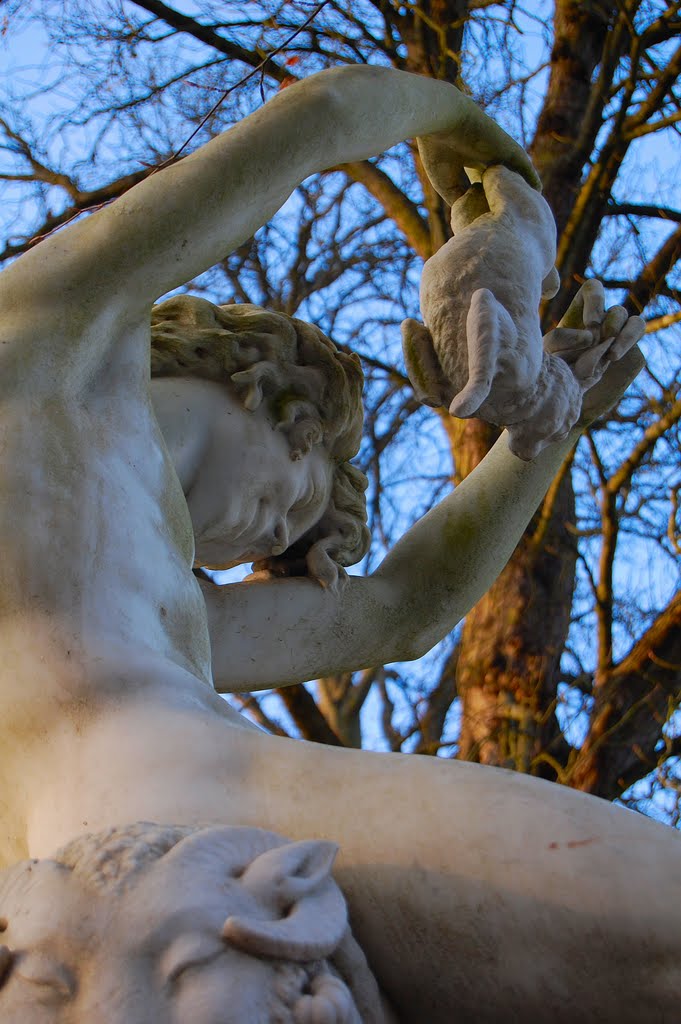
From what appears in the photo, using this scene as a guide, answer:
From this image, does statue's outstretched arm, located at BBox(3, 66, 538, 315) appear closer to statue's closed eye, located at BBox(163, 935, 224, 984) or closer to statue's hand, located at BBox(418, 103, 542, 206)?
statue's hand, located at BBox(418, 103, 542, 206)

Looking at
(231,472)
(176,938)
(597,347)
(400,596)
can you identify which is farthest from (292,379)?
(176,938)

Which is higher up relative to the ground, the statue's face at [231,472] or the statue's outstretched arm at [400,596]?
the statue's face at [231,472]

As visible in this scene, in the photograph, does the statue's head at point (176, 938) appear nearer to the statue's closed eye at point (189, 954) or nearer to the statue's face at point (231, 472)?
the statue's closed eye at point (189, 954)

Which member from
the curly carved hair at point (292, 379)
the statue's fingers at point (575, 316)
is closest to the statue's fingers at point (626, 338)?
the statue's fingers at point (575, 316)

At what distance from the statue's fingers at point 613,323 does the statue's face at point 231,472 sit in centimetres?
68

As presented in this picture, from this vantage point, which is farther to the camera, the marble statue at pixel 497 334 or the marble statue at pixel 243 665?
the marble statue at pixel 497 334

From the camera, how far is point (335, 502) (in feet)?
10.9

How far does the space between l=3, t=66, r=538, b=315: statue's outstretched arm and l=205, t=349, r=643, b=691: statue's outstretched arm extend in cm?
73

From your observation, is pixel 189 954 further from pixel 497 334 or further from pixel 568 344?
pixel 568 344

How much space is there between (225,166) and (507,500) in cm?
105

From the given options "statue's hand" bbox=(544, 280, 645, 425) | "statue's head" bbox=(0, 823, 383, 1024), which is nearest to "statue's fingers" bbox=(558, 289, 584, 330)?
"statue's hand" bbox=(544, 280, 645, 425)

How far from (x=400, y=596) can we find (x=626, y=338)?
0.73m

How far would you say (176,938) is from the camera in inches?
64.5

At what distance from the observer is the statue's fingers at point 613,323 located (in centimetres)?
312
